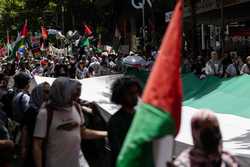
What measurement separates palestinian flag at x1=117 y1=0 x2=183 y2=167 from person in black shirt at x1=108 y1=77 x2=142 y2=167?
4.75 ft

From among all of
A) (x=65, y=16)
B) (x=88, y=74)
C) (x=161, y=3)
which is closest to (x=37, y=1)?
(x=65, y=16)

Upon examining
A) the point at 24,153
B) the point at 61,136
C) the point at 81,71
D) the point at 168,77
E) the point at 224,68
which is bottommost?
the point at 81,71

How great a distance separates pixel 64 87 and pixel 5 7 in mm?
66171

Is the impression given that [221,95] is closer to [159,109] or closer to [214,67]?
[214,67]

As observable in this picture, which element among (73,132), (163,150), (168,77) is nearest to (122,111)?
(73,132)

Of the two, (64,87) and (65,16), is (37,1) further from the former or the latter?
(64,87)

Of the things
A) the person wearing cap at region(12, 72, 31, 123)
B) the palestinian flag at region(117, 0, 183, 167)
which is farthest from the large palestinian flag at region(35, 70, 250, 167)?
the palestinian flag at region(117, 0, 183, 167)

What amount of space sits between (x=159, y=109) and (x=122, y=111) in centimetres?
175

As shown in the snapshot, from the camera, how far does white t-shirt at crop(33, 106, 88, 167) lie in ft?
18.2

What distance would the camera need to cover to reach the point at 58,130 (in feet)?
18.2

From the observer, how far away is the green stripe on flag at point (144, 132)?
336 centimetres

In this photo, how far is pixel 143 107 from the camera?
344 centimetres

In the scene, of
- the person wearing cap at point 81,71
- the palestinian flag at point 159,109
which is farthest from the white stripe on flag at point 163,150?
the person wearing cap at point 81,71

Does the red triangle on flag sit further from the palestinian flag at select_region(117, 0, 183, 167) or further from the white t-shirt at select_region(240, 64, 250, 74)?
the white t-shirt at select_region(240, 64, 250, 74)
